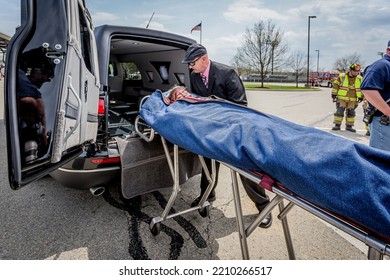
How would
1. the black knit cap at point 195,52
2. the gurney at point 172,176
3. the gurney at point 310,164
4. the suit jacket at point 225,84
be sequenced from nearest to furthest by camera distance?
the gurney at point 310,164 → the gurney at point 172,176 → the black knit cap at point 195,52 → the suit jacket at point 225,84

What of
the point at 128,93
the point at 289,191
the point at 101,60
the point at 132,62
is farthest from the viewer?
the point at 128,93

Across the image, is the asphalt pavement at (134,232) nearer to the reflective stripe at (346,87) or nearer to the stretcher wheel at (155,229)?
the stretcher wheel at (155,229)

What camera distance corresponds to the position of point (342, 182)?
101cm

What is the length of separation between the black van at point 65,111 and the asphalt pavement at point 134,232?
1.24 ft

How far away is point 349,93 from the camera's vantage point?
708 centimetres

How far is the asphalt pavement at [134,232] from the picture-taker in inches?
86.0

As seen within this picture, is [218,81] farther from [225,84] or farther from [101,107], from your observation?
[101,107]

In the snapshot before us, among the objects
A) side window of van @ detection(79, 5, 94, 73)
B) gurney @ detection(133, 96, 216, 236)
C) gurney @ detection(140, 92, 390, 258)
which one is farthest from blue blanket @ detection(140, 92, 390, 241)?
side window of van @ detection(79, 5, 94, 73)

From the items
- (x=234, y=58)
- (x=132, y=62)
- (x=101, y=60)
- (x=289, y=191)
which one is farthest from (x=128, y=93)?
(x=234, y=58)

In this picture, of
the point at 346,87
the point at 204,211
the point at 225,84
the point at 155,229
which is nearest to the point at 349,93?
the point at 346,87

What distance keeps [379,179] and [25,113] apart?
1716 mm

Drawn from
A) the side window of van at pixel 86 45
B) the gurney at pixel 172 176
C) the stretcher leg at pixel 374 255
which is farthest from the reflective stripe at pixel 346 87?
the stretcher leg at pixel 374 255

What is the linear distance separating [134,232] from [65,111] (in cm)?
133
